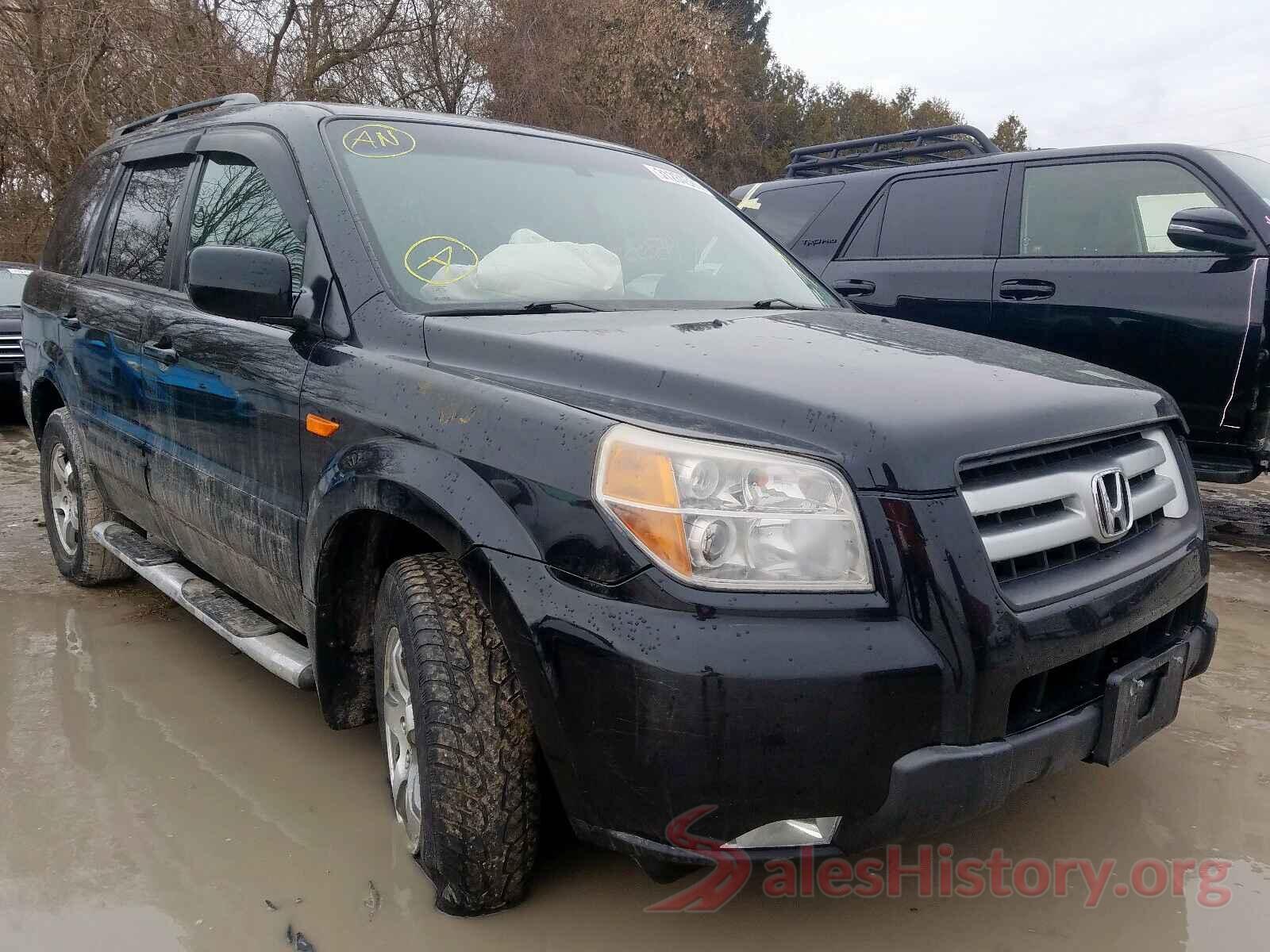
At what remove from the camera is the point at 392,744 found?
242 cm

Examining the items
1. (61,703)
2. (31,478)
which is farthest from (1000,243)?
(31,478)

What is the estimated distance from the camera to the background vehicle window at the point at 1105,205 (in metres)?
4.86

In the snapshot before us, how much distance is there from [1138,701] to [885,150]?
5679 mm

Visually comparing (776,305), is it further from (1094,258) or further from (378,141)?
(1094,258)

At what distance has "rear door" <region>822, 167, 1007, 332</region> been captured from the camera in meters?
5.30

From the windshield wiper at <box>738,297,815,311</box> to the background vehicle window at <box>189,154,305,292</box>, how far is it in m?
1.21

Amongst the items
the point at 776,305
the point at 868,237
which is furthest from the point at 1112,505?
the point at 868,237

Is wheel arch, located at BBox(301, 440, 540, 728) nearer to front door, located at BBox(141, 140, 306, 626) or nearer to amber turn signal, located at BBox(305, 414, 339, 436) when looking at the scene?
amber turn signal, located at BBox(305, 414, 339, 436)

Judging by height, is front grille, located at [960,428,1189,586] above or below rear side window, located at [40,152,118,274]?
below

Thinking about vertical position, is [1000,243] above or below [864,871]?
above

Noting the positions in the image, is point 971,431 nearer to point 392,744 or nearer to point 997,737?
point 997,737

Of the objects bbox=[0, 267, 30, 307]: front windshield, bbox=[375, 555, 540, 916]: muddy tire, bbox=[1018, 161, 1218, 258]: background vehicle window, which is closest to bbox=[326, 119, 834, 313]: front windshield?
bbox=[375, 555, 540, 916]: muddy tire

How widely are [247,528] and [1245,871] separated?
2.60 m

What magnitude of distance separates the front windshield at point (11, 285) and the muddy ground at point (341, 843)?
742 cm
